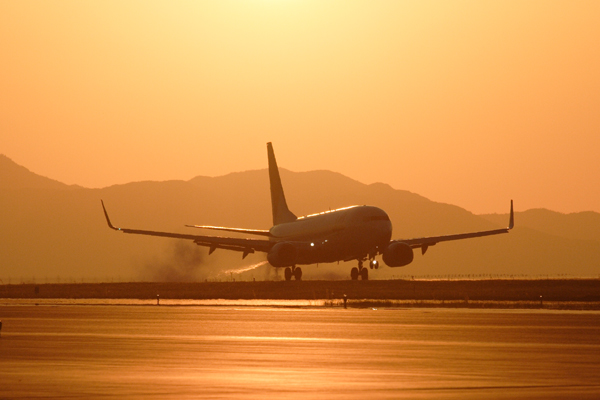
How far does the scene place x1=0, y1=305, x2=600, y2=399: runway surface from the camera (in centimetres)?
1889

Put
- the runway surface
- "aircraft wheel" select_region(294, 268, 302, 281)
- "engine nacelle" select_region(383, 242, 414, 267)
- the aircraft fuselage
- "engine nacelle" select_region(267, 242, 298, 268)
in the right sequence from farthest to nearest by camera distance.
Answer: "aircraft wheel" select_region(294, 268, 302, 281) < "engine nacelle" select_region(267, 242, 298, 268) < "engine nacelle" select_region(383, 242, 414, 267) < the aircraft fuselage < the runway surface

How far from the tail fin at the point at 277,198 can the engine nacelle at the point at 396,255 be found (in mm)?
15996

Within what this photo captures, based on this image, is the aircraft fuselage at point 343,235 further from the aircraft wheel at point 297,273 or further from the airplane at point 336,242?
the aircraft wheel at point 297,273

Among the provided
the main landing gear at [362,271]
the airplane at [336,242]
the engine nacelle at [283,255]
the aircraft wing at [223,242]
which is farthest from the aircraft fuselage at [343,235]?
the aircraft wing at [223,242]

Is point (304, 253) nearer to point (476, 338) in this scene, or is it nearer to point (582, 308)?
A: point (582, 308)

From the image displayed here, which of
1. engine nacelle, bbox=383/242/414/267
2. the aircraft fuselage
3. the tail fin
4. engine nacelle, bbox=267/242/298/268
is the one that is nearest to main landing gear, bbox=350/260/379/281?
the aircraft fuselage

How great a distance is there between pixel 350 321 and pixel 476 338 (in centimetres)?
939

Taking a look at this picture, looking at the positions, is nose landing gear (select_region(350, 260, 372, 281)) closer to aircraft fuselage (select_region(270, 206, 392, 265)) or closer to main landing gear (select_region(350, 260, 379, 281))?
main landing gear (select_region(350, 260, 379, 281))

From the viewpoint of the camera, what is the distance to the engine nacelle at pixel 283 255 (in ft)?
280

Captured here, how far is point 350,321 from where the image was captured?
1571 inches

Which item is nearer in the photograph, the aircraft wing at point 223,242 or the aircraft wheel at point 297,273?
the aircraft wheel at point 297,273

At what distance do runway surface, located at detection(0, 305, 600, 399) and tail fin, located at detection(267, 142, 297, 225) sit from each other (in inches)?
2222

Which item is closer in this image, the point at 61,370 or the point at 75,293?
the point at 61,370

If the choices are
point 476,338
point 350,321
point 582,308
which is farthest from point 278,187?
point 476,338
